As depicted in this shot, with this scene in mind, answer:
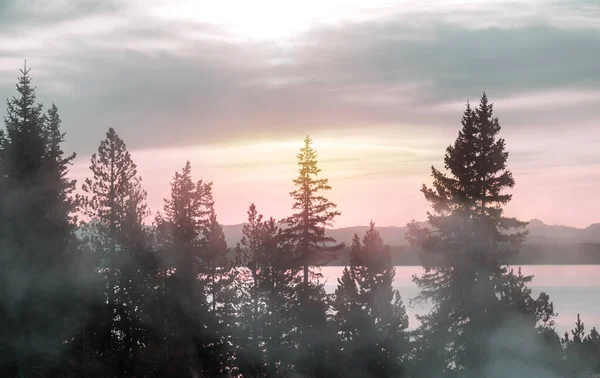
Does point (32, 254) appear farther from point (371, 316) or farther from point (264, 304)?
point (371, 316)

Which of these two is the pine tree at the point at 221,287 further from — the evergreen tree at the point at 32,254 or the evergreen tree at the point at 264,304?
the evergreen tree at the point at 32,254

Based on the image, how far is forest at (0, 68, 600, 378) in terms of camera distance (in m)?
44.7

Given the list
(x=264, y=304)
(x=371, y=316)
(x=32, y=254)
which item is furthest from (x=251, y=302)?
(x=32, y=254)

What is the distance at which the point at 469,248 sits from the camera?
148 ft

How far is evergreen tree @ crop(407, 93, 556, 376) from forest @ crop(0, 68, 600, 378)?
0.08 metres

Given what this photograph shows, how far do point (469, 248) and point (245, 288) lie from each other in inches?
583

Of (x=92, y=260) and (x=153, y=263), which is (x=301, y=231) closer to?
(x=153, y=263)

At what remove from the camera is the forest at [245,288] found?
147ft

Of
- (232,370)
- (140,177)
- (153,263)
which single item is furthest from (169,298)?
(140,177)

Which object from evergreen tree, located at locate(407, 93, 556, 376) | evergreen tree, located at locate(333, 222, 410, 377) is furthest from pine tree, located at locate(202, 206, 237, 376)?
evergreen tree, located at locate(407, 93, 556, 376)

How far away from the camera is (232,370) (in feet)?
165

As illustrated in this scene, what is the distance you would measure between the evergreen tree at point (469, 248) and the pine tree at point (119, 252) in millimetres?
17946

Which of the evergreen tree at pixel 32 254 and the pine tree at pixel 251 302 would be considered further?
the pine tree at pixel 251 302

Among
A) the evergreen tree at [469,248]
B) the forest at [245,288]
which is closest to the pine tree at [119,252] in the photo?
the forest at [245,288]
